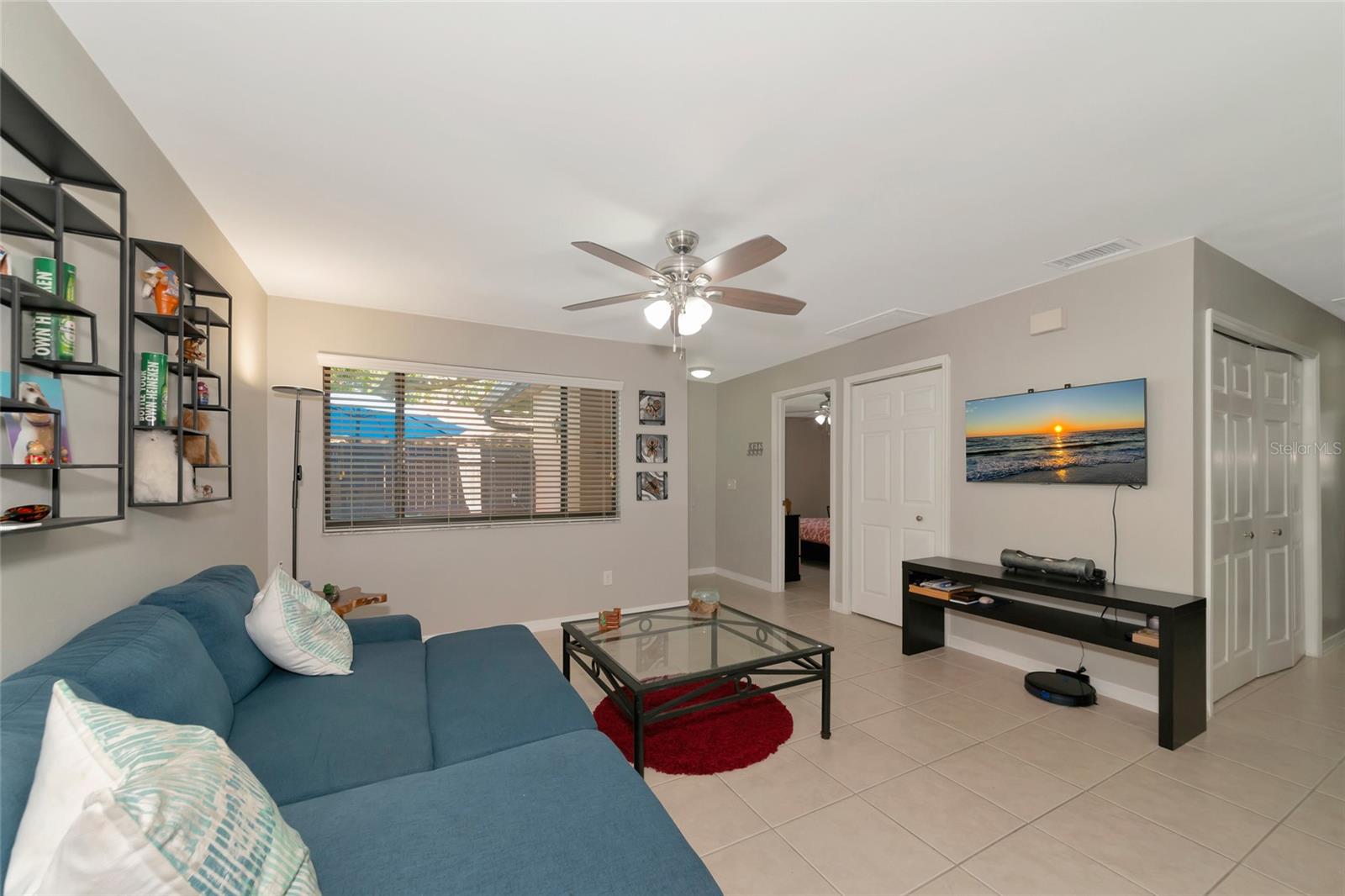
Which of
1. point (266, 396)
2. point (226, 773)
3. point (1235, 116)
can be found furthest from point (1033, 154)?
point (266, 396)

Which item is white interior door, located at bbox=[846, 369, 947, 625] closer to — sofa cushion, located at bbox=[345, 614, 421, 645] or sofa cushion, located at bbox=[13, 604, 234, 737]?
sofa cushion, located at bbox=[345, 614, 421, 645]

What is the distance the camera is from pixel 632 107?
1.82 metres

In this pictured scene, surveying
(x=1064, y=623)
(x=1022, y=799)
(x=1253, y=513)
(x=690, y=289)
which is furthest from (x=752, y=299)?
(x=1253, y=513)

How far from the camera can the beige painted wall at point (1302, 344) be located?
2824 mm

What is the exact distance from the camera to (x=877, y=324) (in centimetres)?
427

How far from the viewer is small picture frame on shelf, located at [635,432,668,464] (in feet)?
16.3

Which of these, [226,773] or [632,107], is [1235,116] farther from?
[226,773]

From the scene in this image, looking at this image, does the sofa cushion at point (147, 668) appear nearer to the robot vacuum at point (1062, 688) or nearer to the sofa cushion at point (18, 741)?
the sofa cushion at point (18, 741)

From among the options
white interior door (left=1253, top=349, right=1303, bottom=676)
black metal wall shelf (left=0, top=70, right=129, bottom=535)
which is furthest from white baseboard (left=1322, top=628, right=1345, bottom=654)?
black metal wall shelf (left=0, top=70, right=129, bottom=535)

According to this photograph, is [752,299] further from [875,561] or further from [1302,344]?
[1302,344]

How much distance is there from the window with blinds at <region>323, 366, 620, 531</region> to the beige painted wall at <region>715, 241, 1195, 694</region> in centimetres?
255

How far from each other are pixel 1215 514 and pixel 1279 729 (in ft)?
3.51

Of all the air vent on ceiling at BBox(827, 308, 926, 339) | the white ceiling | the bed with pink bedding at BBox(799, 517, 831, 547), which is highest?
the white ceiling

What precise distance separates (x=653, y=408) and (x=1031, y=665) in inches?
134
